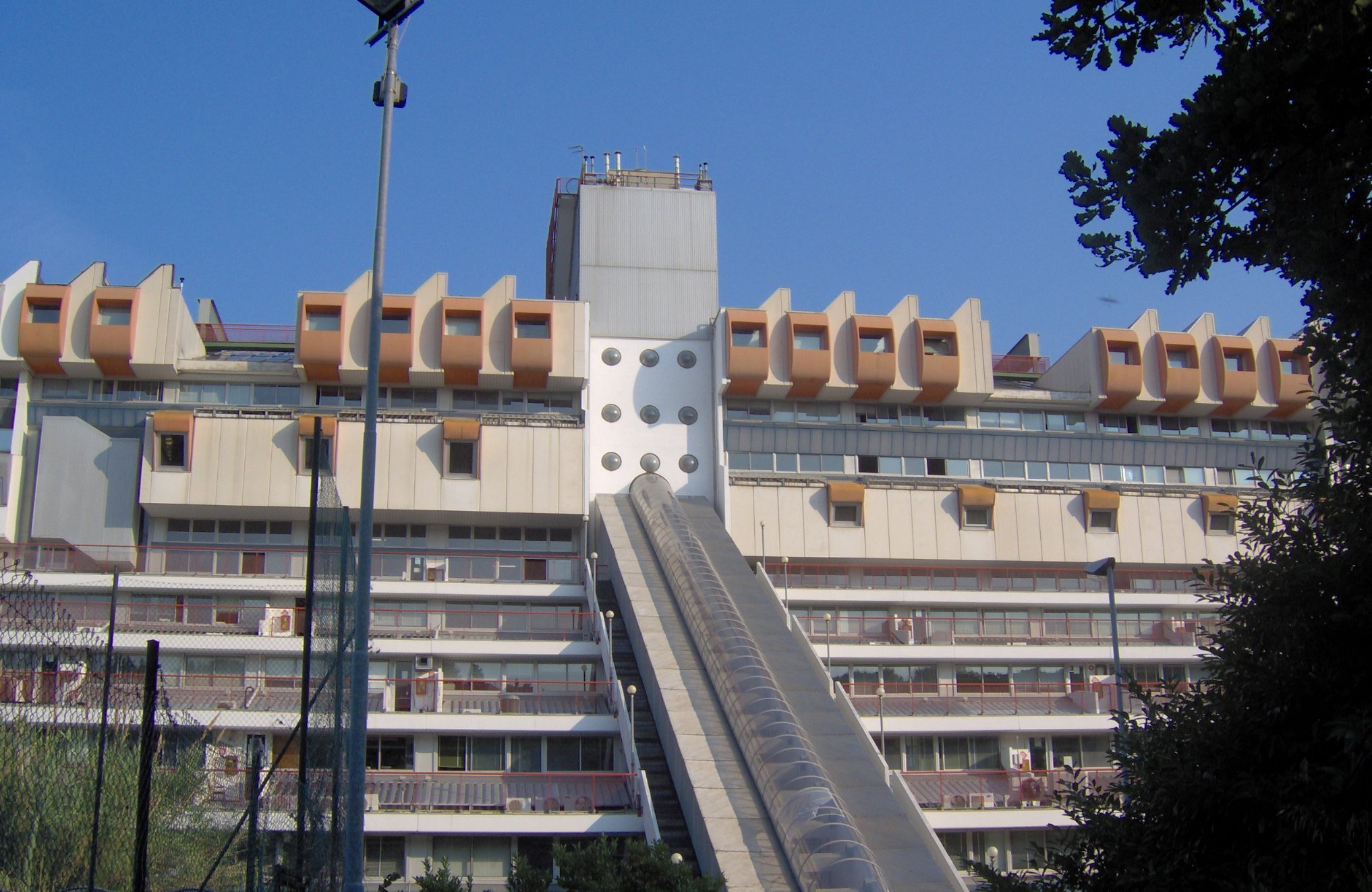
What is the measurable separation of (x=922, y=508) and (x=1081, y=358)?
10087mm

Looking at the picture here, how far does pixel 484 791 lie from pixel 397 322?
19198 mm

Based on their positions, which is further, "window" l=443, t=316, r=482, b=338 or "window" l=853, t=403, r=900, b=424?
"window" l=853, t=403, r=900, b=424

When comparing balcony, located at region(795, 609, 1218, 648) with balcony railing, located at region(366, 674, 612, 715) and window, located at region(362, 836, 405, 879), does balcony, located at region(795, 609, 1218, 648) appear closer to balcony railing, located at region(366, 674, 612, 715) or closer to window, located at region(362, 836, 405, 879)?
balcony railing, located at region(366, 674, 612, 715)

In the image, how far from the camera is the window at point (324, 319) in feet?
146

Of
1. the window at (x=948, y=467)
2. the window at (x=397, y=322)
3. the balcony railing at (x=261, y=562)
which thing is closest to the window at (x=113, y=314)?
the balcony railing at (x=261, y=562)

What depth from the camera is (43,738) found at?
1412cm

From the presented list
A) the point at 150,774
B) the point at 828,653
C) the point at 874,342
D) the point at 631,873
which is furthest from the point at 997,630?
the point at 150,774

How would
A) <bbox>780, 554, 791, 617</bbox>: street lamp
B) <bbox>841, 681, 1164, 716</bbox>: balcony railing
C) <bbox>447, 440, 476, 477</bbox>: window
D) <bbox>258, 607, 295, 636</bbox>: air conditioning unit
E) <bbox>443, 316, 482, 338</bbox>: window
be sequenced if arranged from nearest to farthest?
<bbox>841, 681, 1164, 716</bbox>: balcony railing, <bbox>258, 607, 295, 636</bbox>: air conditioning unit, <bbox>780, 554, 791, 617</bbox>: street lamp, <bbox>447, 440, 476, 477</bbox>: window, <bbox>443, 316, 482, 338</bbox>: window

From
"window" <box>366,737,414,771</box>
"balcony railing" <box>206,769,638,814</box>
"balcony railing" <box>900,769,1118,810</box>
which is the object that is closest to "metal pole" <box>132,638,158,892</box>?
"balcony railing" <box>206,769,638,814</box>

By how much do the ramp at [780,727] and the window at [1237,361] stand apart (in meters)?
21.8

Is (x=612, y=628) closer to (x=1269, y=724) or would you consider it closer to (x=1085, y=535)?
(x=1085, y=535)

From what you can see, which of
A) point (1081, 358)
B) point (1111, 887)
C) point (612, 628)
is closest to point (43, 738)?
point (1111, 887)

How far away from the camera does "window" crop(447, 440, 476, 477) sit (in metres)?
43.7

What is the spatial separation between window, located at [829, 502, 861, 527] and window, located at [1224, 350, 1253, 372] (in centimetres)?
1623
